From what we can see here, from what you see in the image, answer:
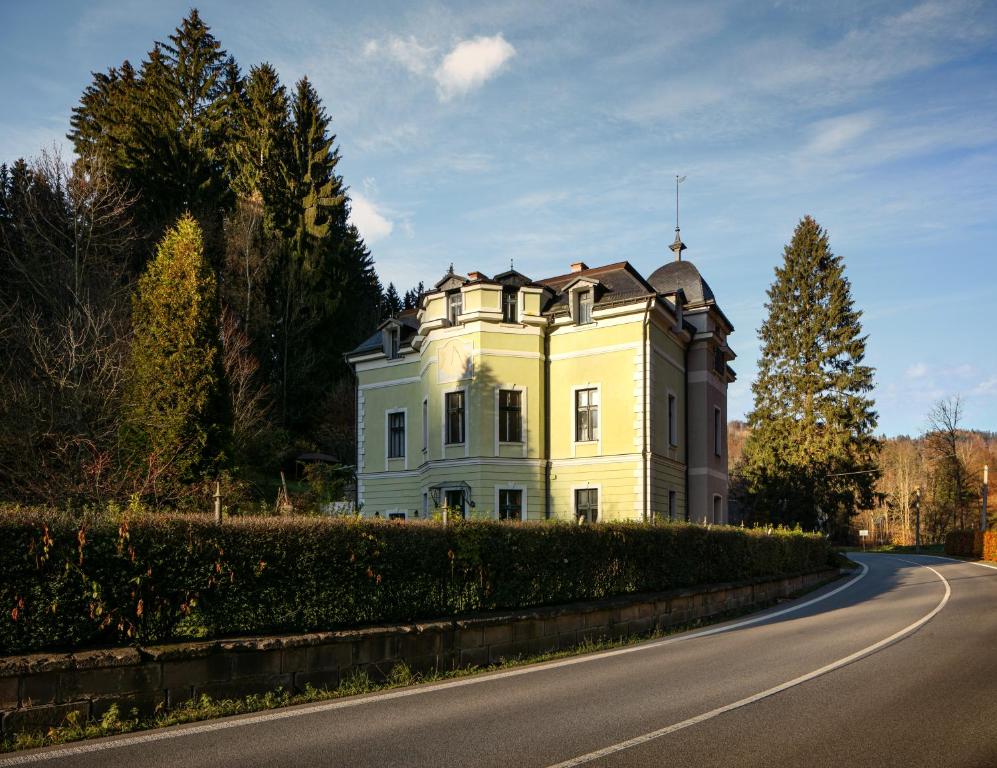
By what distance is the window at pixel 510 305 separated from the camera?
29.0m

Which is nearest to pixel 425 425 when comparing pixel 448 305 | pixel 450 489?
pixel 450 489

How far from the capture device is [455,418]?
1140 inches

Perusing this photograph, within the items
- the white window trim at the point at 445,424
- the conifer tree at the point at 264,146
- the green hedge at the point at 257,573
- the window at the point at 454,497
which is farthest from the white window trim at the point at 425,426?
the conifer tree at the point at 264,146

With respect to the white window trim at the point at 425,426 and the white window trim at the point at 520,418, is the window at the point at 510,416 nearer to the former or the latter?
the white window trim at the point at 520,418

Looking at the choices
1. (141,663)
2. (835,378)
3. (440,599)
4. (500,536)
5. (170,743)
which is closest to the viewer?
(170,743)

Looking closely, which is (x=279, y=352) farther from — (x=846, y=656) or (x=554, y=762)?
(x=554, y=762)

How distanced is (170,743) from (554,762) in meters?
2.99

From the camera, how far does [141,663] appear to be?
7.25 m

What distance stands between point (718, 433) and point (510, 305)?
1112 centimetres

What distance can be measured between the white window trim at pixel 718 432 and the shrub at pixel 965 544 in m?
23.9

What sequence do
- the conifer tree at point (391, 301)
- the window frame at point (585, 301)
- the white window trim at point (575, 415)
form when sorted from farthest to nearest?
the conifer tree at point (391, 301)
the window frame at point (585, 301)
the white window trim at point (575, 415)

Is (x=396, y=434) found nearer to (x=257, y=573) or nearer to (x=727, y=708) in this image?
(x=257, y=573)

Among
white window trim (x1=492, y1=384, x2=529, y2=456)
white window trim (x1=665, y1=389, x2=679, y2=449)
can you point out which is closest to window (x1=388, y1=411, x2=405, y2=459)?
white window trim (x1=492, y1=384, x2=529, y2=456)

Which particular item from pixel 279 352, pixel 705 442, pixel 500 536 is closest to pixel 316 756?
pixel 500 536
